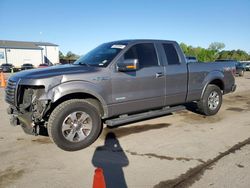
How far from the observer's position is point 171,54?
5793mm

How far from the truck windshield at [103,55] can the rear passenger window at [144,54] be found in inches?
9.3

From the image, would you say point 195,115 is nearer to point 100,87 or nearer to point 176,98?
point 176,98

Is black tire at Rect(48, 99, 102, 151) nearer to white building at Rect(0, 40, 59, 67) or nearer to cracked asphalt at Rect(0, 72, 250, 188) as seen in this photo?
cracked asphalt at Rect(0, 72, 250, 188)

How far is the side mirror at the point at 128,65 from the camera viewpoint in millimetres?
4590

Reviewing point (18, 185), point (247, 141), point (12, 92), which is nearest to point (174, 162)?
point (247, 141)

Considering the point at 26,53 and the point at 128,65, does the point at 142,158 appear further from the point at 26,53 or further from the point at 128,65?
the point at 26,53

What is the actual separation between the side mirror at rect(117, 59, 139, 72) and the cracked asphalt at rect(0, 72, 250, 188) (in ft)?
4.60

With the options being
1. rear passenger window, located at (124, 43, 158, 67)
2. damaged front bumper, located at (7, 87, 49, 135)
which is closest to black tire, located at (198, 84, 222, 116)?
rear passenger window, located at (124, 43, 158, 67)

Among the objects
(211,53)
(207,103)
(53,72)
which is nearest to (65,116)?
(53,72)

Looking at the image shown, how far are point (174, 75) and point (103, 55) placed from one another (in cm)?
173

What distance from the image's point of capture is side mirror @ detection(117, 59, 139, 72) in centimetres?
459

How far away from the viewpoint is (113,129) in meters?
5.54

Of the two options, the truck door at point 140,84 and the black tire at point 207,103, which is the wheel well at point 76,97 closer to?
the truck door at point 140,84

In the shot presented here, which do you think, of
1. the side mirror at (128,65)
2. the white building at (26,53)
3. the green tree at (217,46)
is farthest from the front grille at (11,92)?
the green tree at (217,46)
